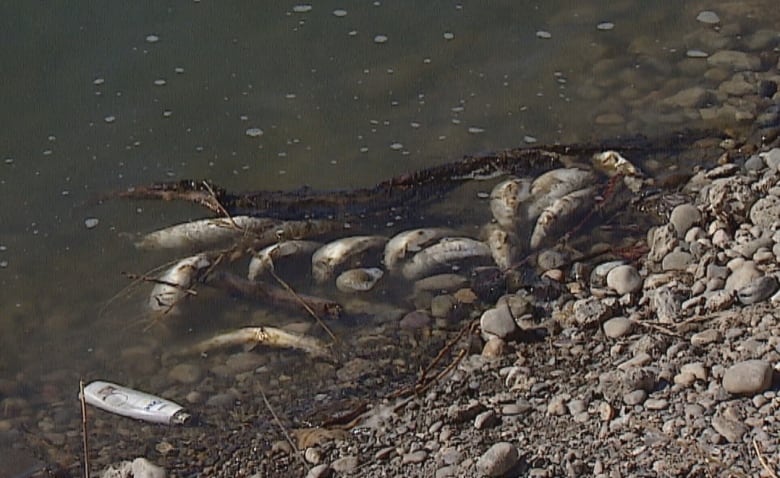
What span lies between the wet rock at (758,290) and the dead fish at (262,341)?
2.19 metres

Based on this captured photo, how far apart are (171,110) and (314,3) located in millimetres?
1836

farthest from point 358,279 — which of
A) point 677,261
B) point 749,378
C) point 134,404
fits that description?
point 749,378

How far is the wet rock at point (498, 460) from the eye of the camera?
4562 mm

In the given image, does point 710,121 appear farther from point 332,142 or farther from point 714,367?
point 714,367

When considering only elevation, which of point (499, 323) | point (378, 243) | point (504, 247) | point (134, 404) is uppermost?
point (499, 323)

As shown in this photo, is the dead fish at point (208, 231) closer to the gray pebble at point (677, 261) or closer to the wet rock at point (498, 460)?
the gray pebble at point (677, 261)

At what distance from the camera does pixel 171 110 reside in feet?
28.6

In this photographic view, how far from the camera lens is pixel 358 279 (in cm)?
683

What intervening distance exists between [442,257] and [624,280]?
115 cm

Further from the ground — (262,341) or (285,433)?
(285,433)

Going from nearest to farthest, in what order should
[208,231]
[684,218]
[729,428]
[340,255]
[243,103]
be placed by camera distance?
[729,428] → [684,218] → [340,255] → [208,231] → [243,103]

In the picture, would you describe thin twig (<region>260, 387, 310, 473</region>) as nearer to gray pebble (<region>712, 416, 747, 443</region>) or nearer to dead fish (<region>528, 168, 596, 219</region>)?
gray pebble (<region>712, 416, 747, 443</region>)

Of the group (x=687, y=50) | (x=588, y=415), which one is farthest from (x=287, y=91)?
(x=588, y=415)

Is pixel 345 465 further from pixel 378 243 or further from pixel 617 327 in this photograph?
pixel 378 243
